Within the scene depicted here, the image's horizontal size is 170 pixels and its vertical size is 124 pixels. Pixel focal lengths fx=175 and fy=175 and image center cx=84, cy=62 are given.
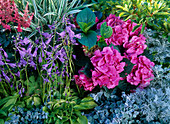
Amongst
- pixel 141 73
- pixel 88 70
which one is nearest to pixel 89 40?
pixel 88 70

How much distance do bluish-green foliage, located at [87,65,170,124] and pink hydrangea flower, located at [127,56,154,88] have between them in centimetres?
10

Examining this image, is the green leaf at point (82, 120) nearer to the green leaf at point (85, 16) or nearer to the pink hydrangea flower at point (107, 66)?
the pink hydrangea flower at point (107, 66)

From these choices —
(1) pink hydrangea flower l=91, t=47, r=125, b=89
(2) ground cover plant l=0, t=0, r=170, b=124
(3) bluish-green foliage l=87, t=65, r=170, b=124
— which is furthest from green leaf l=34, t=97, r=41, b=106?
(1) pink hydrangea flower l=91, t=47, r=125, b=89

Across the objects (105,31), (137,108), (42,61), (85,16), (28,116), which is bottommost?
(137,108)

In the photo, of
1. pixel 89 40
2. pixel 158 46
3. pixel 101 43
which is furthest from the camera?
pixel 158 46

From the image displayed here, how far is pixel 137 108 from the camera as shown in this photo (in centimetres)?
176

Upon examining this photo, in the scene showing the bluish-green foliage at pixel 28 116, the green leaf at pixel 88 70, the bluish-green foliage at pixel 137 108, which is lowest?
the bluish-green foliage at pixel 137 108

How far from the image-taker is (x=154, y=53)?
7.45ft

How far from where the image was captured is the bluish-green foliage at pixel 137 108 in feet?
5.62

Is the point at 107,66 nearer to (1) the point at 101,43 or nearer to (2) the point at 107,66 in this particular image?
(2) the point at 107,66

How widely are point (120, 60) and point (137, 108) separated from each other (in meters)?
0.51

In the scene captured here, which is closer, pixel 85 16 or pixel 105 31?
pixel 105 31

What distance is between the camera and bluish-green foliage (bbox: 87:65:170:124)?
5.62 feet

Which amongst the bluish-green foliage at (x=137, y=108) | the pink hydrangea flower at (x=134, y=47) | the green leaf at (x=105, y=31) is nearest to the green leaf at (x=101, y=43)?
the green leaf at (x=105, y=31)
